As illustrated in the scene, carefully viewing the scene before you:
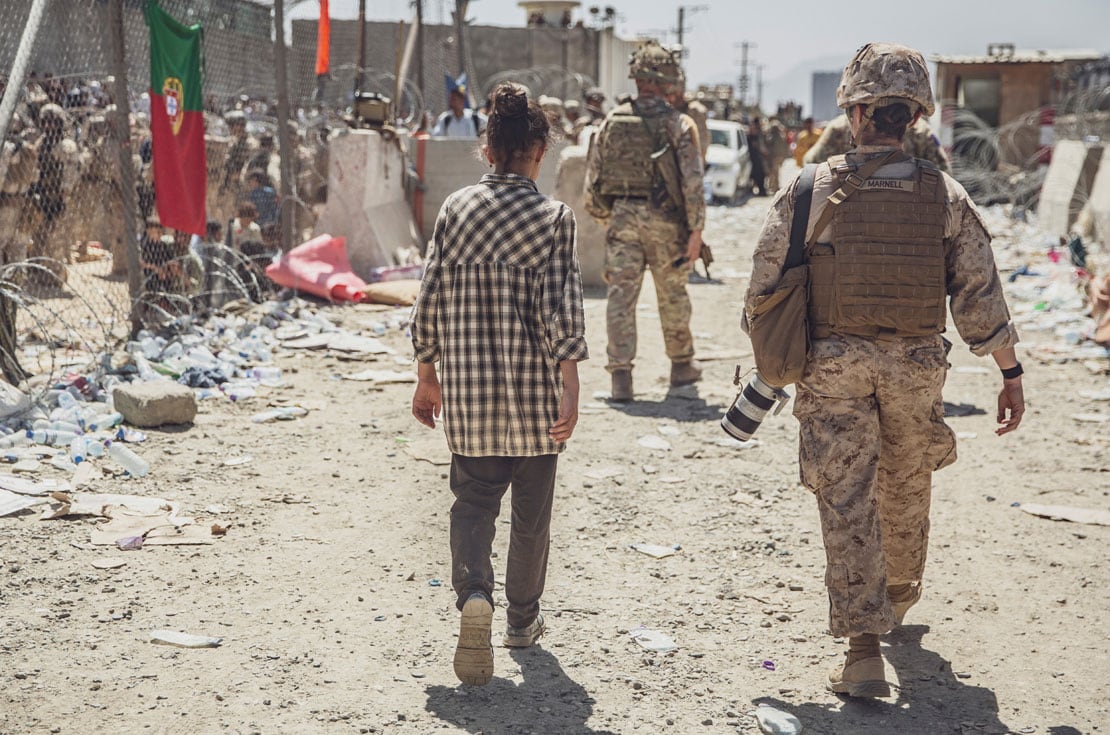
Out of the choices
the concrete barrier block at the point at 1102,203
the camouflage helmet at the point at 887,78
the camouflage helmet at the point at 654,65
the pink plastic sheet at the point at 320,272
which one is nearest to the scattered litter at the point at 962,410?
the camouflage helmet at the point at 654,65

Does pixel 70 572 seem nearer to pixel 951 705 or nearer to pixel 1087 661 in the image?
pixel 951 705

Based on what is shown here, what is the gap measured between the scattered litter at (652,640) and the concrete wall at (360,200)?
709 centimetres

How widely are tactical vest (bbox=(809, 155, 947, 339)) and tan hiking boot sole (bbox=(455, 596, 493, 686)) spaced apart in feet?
4.07

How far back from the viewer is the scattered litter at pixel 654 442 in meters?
5.89

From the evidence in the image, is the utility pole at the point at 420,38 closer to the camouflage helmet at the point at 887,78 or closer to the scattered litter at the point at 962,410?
the scattered litter at the point at 962,410

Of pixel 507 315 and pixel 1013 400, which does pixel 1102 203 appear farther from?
pixel 507 315

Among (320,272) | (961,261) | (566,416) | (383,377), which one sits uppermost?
(961,261)

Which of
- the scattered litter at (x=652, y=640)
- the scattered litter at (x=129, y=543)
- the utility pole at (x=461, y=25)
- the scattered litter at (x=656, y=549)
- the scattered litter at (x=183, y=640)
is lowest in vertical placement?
the scattered litter at (x=652, y=640)

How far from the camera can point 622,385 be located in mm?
6801

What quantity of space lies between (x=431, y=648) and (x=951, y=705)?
1482 millimetres

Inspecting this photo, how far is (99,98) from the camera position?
10.3 metres

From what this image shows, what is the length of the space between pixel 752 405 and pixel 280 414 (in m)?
3.47

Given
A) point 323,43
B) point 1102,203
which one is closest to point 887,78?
point 323,43

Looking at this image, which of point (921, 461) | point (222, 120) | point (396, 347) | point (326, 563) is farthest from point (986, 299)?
point (222, 120)
